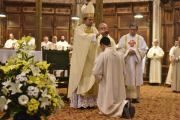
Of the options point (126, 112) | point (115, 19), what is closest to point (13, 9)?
point (115, 19)

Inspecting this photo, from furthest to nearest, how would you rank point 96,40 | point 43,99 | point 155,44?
point 155,44
point 96,40
point 43,99

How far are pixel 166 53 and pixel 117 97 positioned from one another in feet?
29.8

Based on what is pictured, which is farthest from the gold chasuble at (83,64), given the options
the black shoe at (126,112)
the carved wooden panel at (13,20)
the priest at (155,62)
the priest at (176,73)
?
the carved wooden panel at (13,20)

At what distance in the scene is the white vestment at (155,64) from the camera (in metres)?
12.9

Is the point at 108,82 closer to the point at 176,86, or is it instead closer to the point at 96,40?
the point at 96,40

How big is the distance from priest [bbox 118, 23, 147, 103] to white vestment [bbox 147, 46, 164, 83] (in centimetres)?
568

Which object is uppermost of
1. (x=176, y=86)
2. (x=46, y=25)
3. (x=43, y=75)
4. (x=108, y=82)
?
(x=46, y=25)

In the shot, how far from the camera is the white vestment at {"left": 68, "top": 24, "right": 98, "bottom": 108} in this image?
6102 mm

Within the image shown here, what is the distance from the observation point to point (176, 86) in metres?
9.99

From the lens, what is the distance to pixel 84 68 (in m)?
6.22

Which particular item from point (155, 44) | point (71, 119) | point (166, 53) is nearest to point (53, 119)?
point (71, 119)

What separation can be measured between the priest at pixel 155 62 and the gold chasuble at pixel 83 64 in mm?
7151

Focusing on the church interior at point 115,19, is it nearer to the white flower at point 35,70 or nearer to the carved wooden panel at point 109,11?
the carved wooden panel at point 109,11

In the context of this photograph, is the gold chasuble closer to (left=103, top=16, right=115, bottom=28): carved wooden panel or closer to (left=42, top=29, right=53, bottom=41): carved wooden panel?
(left=103, top=16, right=115, bottom=28): carved wooden panel
